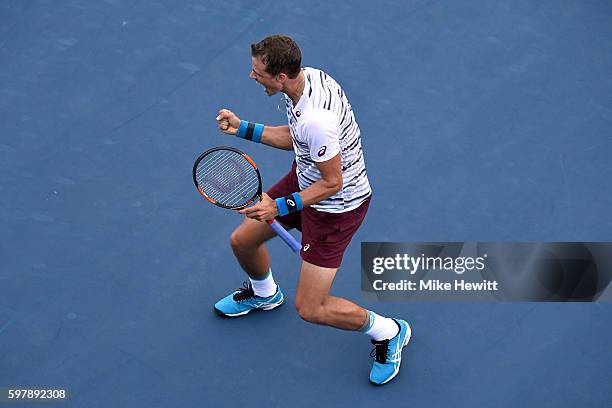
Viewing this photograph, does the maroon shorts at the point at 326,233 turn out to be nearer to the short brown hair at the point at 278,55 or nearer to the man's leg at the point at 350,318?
the man's leg at the point at 350,318

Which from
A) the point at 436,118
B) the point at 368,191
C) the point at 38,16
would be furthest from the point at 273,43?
the point at 38,16

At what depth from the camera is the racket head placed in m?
5.17

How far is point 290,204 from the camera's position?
15.7 ft

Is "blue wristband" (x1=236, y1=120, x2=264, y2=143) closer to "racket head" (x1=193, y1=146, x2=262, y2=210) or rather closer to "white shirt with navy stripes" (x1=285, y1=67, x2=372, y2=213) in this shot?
"racket head" (x1=193, y1=146, x2=262, y2=210)

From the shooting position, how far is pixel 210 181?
525 cm

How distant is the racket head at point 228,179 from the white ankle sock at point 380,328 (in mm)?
1036

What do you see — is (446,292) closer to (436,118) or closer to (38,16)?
(436,118)

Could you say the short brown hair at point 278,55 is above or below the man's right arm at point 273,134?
above

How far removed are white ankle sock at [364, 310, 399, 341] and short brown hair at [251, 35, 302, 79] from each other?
1.66 meters

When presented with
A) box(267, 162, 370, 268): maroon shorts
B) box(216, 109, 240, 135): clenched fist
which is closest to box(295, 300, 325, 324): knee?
box(267, 162, 370, 268): maroon shorts

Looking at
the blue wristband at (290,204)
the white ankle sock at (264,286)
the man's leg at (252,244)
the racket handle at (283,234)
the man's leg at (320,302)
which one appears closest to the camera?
the blue wristband at (290,204)

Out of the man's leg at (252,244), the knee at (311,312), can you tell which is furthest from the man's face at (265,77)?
the knee at (311,312)

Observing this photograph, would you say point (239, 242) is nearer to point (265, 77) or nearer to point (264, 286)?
point (264, 286)

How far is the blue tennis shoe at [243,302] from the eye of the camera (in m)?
5.70
